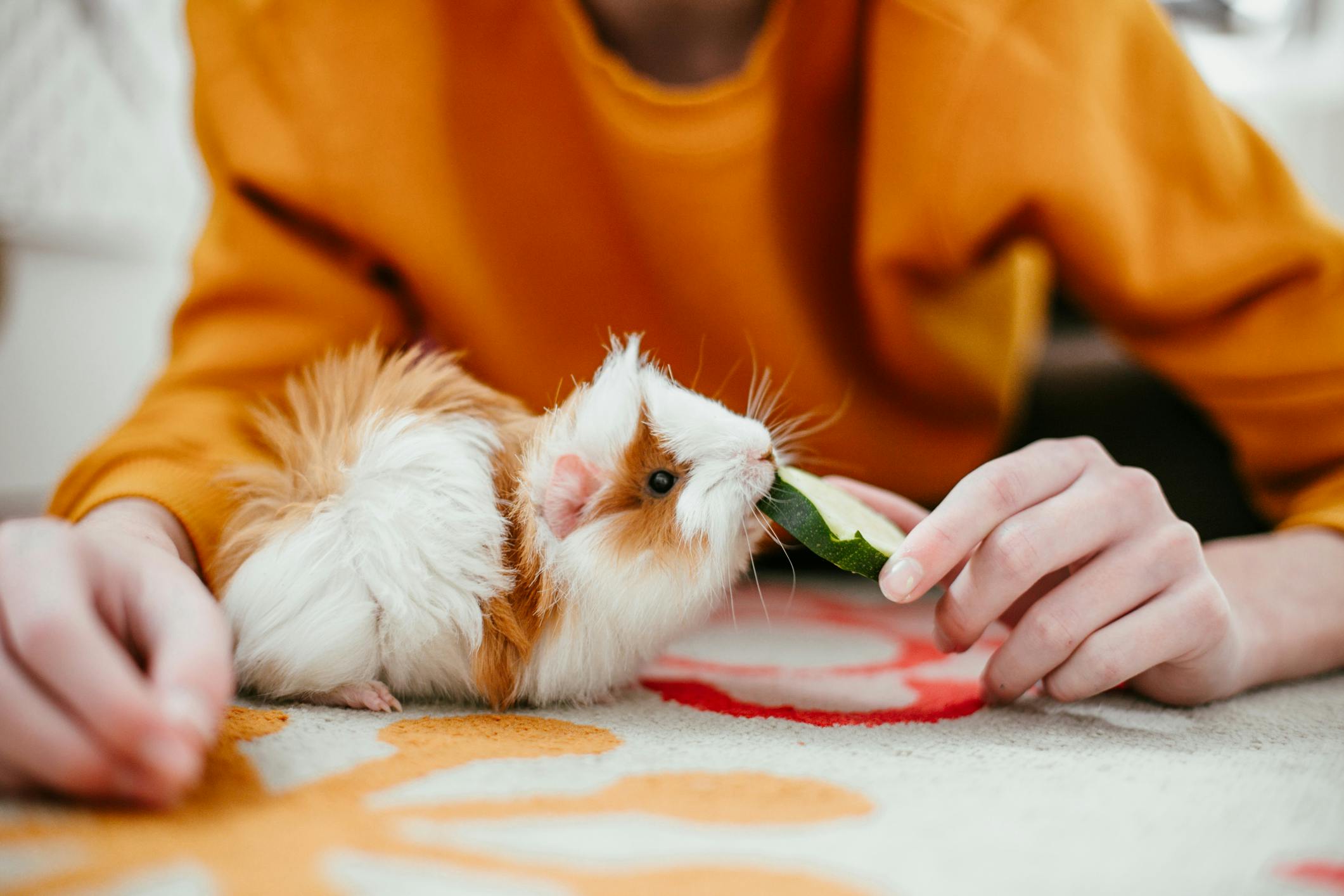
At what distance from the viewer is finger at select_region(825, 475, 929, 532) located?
0.70 metres

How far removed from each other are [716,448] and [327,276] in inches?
21.0

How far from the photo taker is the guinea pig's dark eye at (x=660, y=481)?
628 mm

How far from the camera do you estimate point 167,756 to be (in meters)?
0.39

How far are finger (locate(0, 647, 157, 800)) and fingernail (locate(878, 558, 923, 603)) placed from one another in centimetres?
38

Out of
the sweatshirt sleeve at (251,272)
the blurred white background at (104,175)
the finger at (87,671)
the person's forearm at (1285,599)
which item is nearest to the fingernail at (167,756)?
the finger at (87,671)

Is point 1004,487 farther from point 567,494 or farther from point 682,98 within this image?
point 682,98

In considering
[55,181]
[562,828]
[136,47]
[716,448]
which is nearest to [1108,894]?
[562,828]

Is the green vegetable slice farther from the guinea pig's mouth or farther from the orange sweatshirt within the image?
the orange sweatshirt

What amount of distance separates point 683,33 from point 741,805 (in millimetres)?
781

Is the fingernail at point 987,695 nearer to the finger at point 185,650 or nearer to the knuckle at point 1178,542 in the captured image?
the knuckle at point 1178,542

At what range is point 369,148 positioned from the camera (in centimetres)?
93

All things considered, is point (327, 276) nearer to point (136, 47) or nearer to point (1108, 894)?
point (1108, 894)

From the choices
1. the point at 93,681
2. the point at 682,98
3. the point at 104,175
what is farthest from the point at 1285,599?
the point at 104,175

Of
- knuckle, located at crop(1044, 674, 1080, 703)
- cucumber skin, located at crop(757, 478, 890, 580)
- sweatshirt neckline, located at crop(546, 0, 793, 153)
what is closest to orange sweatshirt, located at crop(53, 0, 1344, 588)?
sweatshirt neckline, located at crop(546, 0, 793, 153)
